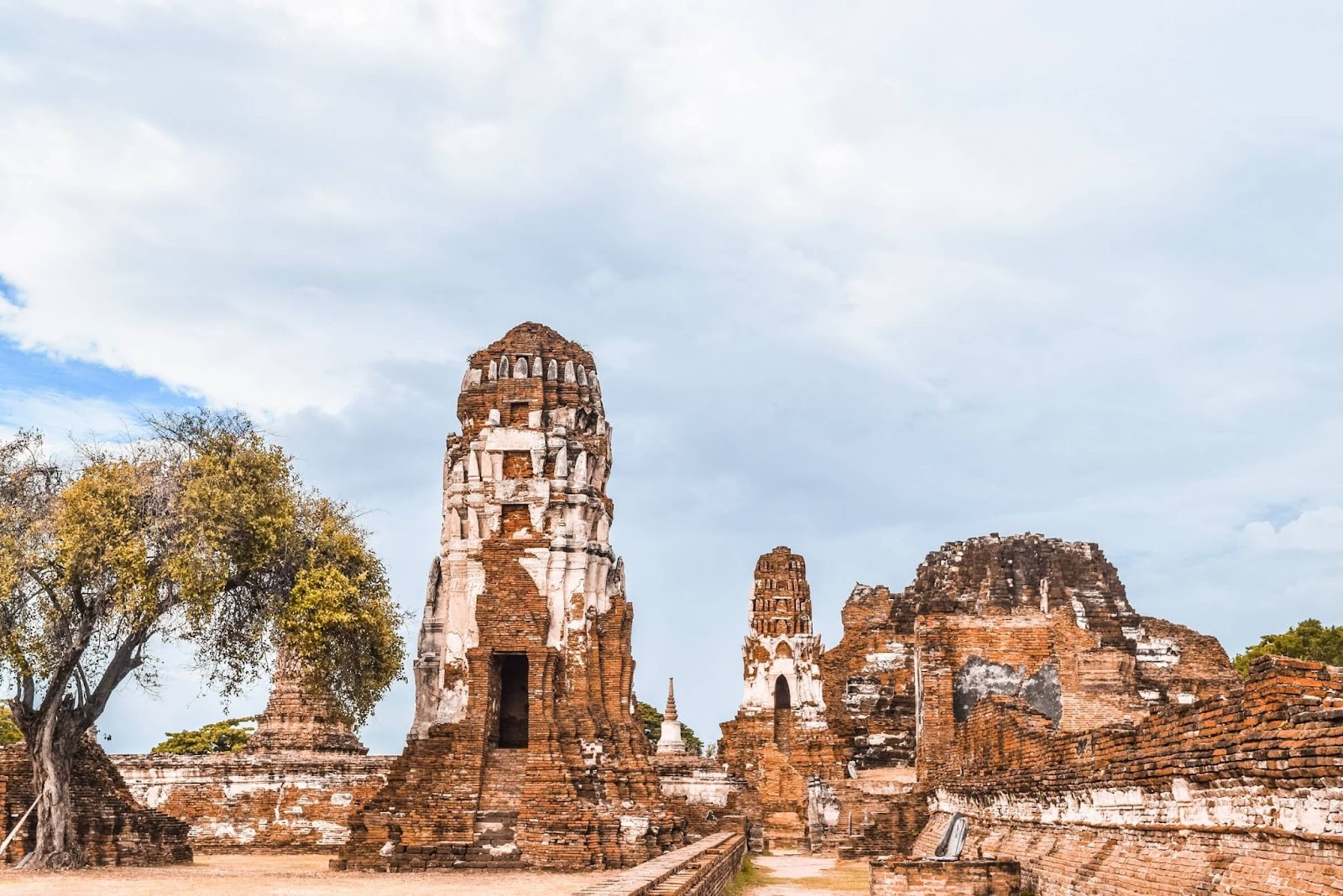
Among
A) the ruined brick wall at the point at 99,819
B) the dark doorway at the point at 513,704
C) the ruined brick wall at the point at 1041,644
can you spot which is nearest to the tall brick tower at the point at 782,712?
the ruined brick wall at the point at 1041,644

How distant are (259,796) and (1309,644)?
103ft

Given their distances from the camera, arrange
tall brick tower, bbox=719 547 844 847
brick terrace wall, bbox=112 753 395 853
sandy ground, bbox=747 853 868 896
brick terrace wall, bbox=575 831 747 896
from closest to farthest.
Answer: brick terrace wall, bbox=575 831 747 896, sandy ground, bbox=747 853 868 896, brick terrace wall, bbox=112 753 395 853, tall brick tower, bbox=719 547 844 847

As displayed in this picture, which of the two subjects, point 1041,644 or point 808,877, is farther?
point 1041,644

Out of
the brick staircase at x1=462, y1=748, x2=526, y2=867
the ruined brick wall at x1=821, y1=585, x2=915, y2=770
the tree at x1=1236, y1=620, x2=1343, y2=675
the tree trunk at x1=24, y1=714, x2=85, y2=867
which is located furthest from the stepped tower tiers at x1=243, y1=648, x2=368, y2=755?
the tree at x1=1236, y1=620, x2=1343, y2=675

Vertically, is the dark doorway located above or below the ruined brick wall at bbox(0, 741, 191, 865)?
above

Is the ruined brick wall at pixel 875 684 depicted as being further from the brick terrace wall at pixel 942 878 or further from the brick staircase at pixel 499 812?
the brick terrace wall at pixel 942 878

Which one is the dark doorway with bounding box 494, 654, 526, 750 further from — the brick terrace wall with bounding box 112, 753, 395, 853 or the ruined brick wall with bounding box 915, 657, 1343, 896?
the ruined brick wall with bounding box 915, 657, 1343, 896

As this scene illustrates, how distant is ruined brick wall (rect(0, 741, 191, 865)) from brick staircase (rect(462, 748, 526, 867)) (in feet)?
15.2

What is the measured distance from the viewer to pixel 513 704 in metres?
19.4

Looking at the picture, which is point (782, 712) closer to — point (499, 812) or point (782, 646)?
point (782, 646)

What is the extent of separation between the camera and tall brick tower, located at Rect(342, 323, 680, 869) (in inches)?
635

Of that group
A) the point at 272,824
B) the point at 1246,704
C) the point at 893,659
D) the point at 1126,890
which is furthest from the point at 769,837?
the point at 1246,704

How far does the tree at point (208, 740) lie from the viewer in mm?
38969

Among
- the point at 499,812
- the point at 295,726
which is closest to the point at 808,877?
the point at 499,812
